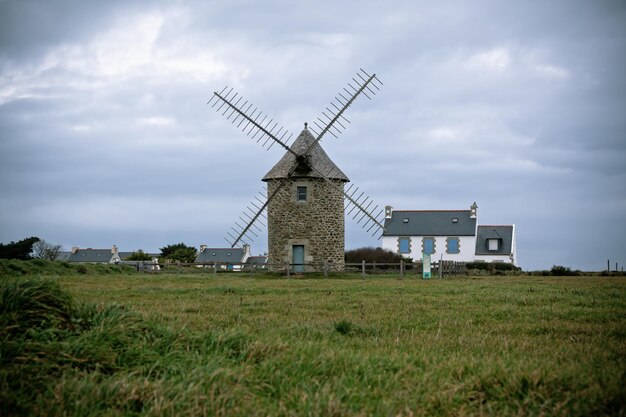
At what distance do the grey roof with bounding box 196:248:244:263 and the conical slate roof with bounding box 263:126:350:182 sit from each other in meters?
55.8

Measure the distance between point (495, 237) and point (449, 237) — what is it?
5288 mm

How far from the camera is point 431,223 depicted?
230 ft

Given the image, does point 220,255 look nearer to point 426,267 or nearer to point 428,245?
point 428,245

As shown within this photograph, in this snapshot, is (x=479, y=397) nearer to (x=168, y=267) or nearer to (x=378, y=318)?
(x=378, y=318)

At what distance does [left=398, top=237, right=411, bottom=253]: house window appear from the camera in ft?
228

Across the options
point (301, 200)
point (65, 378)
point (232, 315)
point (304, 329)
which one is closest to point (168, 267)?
point (301, 200)

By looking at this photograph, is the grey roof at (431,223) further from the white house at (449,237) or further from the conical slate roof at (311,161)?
the conical slate roof at (311,161)

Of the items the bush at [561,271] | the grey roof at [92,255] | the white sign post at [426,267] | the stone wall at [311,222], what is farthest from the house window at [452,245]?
the grey roof at [92,255]

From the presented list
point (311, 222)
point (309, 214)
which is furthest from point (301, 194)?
point (311, 222)

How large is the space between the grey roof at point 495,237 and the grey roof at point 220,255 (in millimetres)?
38568

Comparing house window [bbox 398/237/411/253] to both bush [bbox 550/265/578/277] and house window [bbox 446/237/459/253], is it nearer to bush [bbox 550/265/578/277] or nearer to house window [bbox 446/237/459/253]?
house window [bbox 446/237/459/253]

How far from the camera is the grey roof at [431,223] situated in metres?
68.9

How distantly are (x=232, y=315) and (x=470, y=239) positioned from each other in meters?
59.4

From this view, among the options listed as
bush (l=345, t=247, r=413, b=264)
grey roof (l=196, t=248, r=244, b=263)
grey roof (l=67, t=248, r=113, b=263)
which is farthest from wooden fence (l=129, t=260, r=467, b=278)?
grey roof (l=67, t=248, r=113, b=263)
